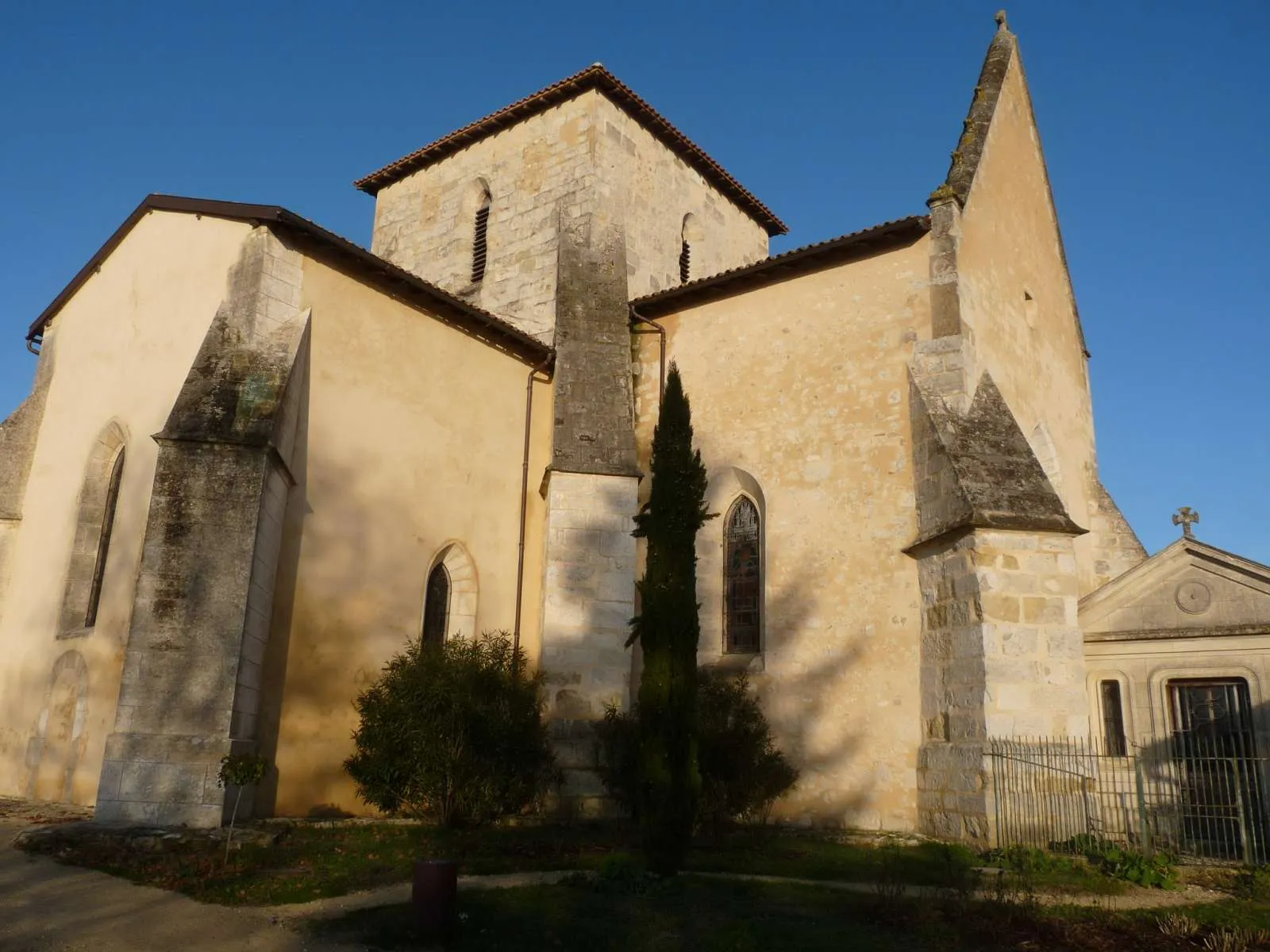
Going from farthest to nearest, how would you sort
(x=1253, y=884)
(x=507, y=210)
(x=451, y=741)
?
(x=507, y=210) → (x=451, y=741) → (x=1253, y=884)

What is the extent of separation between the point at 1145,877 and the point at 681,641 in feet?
15.5

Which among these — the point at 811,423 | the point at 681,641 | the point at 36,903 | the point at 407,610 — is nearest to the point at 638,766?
the point at 681,641

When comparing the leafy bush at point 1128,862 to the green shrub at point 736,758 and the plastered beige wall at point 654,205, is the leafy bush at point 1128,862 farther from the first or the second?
the plastered beige wall at point 654,205

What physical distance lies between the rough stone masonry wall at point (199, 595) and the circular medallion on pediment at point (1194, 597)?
37.2ft

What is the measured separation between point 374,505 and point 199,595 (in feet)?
10.9

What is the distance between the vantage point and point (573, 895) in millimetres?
7863

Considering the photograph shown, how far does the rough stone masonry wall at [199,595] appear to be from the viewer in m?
9.73

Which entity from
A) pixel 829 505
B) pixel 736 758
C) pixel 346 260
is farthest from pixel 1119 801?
pixel 346 260

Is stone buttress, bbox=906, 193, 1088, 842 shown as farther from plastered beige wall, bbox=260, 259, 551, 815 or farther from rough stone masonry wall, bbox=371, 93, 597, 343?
rough stone masonry wall, bbox=371, 93, 597, 343

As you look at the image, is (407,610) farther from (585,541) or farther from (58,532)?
(58,532)

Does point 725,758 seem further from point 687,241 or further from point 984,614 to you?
point 687,241

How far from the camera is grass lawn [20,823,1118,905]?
8016 mm

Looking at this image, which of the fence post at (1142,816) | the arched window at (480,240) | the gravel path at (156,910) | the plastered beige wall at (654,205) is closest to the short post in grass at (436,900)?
the gravel path at (156,910)

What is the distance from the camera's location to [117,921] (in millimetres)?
6734
